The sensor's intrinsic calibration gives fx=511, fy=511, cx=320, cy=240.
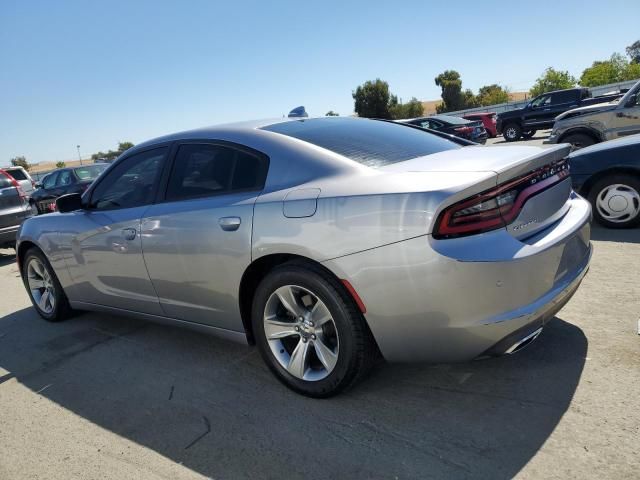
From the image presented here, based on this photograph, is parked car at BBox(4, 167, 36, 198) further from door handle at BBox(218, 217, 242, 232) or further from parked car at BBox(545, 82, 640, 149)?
door handle at BBox(218, 217, 242, 232)

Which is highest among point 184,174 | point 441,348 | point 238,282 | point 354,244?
point 184,174

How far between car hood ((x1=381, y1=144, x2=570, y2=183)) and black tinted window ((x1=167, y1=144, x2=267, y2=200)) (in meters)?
0.82

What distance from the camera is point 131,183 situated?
389cm

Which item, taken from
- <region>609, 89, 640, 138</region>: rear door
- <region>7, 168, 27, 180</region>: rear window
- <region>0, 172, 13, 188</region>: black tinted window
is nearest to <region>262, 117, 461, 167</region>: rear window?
<region>609, 89, 640, 138</region>: rear door

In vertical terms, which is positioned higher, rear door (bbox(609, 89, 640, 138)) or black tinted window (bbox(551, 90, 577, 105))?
black tinted window (bbox(551, 90, 577, 105))

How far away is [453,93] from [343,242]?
81.1 meters

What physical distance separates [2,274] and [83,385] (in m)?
5.63

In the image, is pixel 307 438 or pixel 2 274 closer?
pixel 307 438

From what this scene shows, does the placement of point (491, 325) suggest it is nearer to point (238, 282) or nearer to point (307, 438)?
point (307, 438)

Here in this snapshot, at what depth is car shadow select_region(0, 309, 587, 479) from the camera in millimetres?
2324

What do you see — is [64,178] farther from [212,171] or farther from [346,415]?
[346,415]

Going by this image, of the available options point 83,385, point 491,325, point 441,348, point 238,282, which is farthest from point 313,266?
point 83,385

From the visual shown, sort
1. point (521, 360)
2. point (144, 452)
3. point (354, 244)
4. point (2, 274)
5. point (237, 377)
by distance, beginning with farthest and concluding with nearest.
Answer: point (2, 274) → point (237, 377) → point (521, 360) → point (144, 452) → point (354, 244)

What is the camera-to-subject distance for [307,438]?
8.41ft
